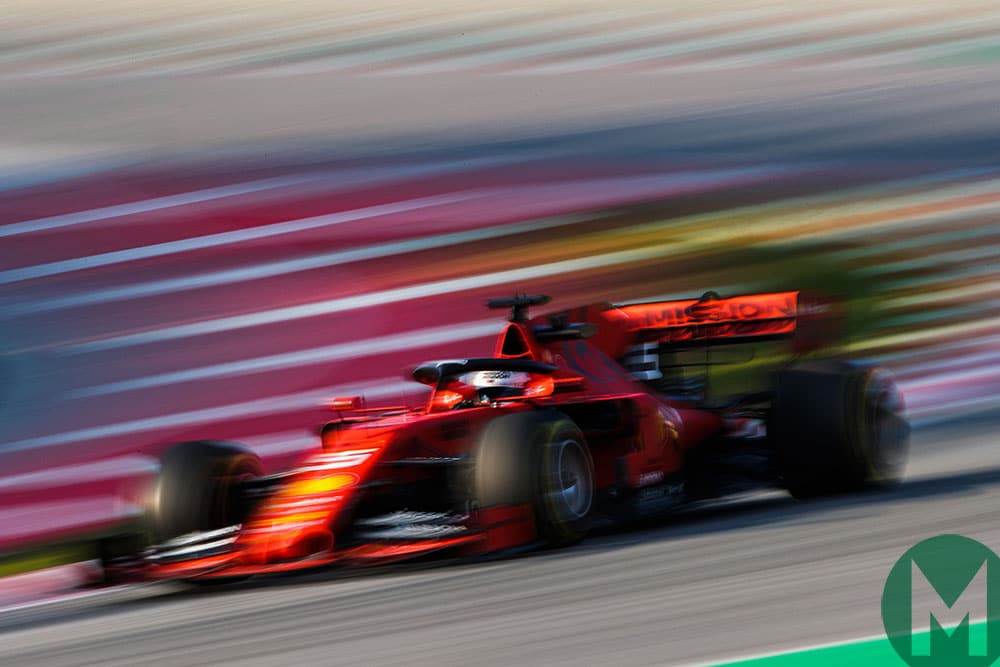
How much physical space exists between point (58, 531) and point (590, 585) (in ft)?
12.1

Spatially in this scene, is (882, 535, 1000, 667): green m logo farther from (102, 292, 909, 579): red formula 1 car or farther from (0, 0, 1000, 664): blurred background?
(0, 0, 1000, 664): blurred background

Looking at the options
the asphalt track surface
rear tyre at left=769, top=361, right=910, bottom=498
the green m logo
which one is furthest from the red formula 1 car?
the green m logo

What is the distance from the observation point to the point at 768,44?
21.1 meters

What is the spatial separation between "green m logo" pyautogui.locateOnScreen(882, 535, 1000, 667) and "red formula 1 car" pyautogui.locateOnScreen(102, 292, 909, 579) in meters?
1.34

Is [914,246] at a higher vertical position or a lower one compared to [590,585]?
higher

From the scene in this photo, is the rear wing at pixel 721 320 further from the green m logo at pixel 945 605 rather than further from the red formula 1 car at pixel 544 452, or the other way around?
the green m logo at pixel 945 605

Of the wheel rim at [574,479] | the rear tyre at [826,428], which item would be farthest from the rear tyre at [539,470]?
the rear tyre at [826,428]

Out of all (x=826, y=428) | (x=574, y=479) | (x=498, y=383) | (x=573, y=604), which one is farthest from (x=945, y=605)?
(x=498, y=383)

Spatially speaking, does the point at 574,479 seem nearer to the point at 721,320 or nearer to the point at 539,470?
the point at 539,470

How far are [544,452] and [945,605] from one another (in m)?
1.73

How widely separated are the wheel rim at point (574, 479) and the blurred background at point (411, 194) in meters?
2.78

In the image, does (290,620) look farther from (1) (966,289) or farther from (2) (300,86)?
(2) (300,86)

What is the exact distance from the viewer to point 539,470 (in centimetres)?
551

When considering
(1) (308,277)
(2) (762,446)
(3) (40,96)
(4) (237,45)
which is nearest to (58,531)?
(2) (762,446)
